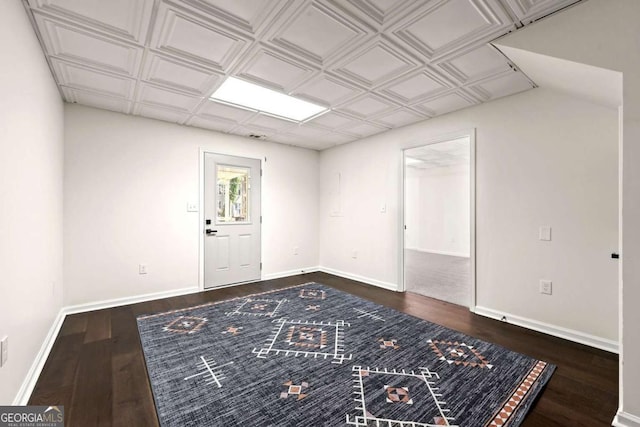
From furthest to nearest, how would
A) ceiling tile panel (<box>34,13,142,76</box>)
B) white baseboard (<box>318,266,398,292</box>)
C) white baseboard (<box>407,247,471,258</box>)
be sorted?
white baseboard (<box>407,247,471,258</box>) < white baseboard (<box>318,266,398,292</box>) < ceiling tile panel (<box>34,13,142,76</box>)

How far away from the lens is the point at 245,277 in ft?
15.9

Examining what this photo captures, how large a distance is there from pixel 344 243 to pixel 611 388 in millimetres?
3754

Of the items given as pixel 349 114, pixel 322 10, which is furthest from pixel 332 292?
pixel 322 10

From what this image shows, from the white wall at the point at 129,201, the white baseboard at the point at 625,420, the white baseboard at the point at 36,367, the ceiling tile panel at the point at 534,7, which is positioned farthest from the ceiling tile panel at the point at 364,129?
the white baseboard at the point at 36,367

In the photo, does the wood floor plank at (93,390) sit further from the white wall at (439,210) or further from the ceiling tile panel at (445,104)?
the white wall at (439,210)

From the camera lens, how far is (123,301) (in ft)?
12.2

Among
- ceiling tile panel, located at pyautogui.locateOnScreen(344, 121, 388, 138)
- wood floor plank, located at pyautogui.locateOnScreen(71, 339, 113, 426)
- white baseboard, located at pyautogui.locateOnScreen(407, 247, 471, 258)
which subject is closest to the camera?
wood floor plank, located at pyautogui.locateOnScreen(71, 339, 113, 426)

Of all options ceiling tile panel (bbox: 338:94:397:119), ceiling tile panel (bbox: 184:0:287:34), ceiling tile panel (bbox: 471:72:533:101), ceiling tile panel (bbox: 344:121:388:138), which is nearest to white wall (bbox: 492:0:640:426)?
ceiling tile panel (bbox: 471:72:533:101)

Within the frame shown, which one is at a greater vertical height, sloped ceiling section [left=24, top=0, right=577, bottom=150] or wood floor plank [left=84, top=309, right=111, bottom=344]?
sloped ceiling section [left=24, top=0, right=577, bottom=150]

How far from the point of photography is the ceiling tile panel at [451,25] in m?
1.80

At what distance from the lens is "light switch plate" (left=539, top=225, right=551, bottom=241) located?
113 inches

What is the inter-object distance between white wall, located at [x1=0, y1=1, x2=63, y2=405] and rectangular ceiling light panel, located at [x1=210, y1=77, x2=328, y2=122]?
145 cm

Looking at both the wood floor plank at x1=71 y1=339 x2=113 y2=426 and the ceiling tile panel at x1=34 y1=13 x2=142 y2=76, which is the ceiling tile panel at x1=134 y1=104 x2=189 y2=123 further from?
the wood floor plank at x1=71 y1=339 x2=113 y2=426

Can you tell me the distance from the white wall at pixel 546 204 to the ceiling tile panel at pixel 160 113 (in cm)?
332
